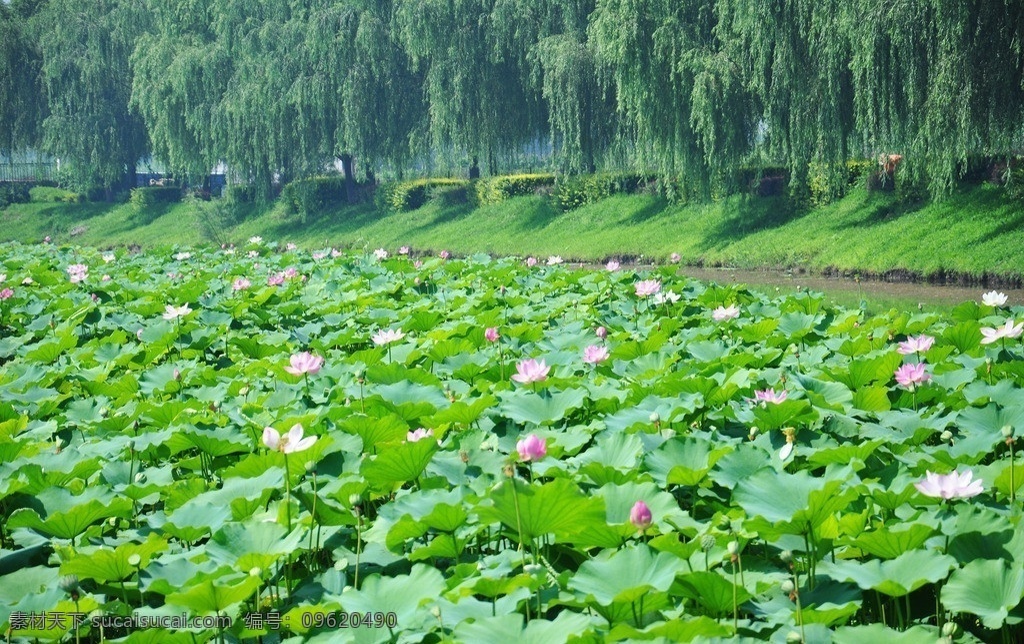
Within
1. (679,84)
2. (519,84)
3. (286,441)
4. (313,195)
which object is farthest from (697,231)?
(286,441)

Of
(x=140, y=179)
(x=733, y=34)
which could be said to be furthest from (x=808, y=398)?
(x=140, y=179)

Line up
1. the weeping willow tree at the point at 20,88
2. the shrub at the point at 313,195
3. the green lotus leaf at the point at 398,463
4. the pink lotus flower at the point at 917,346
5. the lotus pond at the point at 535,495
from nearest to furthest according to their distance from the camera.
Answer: the lotus pond at the point at 535,495, the green lotus leaf at the point at 398,463, the pink lotus flower at the point at 917,346, the shrub at the point at 313,195, the weeping willow tree at the point at 20,88

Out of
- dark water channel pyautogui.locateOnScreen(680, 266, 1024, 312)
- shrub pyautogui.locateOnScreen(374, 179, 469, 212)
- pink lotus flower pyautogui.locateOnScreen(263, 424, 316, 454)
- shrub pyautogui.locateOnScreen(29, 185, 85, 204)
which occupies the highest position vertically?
pink lotus flower pyautogui.locateOnScreen(263, 424, 316, 454)

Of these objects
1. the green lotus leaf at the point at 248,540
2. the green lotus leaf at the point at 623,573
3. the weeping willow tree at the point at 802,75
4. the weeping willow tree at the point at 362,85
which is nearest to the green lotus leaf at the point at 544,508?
the green lotus leaf at the point at 623,573

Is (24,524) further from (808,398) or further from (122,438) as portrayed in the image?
(808,398)

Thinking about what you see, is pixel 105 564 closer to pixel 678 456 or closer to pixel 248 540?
pixel 248 540

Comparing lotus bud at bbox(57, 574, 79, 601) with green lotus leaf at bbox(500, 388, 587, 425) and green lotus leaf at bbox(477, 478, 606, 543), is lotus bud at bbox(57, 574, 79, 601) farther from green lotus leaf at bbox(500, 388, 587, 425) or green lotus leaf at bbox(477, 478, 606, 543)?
green lotus leaf at bbox(500, 388, 587, 425)

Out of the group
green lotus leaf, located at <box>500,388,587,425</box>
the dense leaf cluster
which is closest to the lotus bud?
green lotus leaf, located at <box>500,388,587,425</box>

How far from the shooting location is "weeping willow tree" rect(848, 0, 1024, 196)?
11.2m

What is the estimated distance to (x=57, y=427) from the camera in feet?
10.9

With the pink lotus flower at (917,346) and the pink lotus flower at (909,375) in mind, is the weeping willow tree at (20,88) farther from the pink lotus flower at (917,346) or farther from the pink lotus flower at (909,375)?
the pink lotus flower at (909,375)

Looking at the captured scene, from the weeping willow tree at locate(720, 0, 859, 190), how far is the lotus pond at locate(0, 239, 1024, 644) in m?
9.85

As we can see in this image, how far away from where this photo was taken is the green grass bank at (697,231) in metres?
12.5

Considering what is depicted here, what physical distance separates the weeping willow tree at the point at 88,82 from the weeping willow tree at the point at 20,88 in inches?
21.2
